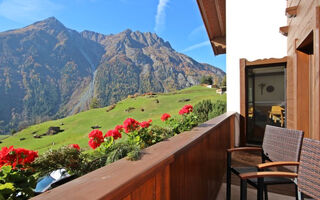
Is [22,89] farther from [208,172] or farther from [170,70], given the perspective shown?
[208,172]

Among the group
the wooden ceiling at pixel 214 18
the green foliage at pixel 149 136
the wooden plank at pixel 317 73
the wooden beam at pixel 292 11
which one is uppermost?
the wooden ceiling at pixel 214 18

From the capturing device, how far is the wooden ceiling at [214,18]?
4387 mm

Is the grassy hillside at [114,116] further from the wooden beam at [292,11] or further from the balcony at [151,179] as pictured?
the balcony at [151,179]

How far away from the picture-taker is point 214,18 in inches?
201

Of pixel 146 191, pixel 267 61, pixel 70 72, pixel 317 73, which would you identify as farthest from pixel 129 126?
pixel 70 72

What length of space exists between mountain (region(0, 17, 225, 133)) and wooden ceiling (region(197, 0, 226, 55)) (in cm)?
2842

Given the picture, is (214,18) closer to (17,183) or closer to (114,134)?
(114,134)

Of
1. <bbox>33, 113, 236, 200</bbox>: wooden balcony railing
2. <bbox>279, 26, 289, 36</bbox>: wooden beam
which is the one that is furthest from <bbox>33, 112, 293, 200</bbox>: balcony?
<bbox>279, 26, 289, 36</bbox>: wooden beam

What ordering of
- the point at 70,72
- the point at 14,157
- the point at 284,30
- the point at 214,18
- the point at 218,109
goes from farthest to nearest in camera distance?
1. the point at 70,72
2. the point at 218,109
3. the point at 214,18
4. the point at 284,30
5. the point at 14,157

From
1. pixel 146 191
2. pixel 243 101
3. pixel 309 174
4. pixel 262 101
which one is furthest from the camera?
pixel 262 101

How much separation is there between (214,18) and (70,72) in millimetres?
63494

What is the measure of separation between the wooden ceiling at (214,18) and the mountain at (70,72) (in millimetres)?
28419

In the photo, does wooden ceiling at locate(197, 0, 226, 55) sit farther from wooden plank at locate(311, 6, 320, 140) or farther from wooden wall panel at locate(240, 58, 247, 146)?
wooden plank at locate(311, 6, 320, 140)

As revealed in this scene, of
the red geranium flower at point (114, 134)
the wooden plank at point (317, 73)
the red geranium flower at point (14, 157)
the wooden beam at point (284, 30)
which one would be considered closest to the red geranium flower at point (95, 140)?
the red geranium flower at point (114, 134)
